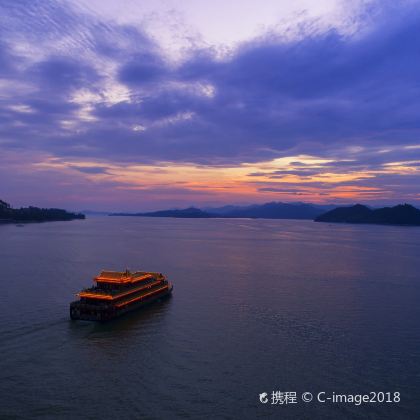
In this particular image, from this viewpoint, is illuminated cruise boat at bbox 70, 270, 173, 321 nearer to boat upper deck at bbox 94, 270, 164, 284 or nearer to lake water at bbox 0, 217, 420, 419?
boat upper deck at bbox 94, 270, 164, 284

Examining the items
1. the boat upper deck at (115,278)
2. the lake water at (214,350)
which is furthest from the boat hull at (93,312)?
the boat upper deck at (115,278)

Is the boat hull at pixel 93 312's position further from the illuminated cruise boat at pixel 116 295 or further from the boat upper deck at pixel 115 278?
the boat upper deck at pixel 115 278

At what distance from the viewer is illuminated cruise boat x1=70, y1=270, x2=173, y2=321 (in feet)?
150

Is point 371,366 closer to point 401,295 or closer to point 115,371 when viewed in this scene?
point 115,371

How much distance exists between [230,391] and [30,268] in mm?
61691

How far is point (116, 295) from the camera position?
161 feet

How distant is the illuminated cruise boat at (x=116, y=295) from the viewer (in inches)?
1805

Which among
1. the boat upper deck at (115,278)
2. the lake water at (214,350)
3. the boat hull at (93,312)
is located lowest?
the lake water at (214,350)

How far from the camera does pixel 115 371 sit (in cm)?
3328

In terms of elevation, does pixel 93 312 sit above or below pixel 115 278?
below

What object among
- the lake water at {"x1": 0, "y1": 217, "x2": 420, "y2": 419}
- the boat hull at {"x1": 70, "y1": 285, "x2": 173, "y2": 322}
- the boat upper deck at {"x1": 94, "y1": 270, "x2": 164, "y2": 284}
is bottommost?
the lake water at {"x1": 0, "y1": 217, "x2": 420, "y2": 419}

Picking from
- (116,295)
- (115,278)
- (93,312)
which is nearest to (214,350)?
(93,312)

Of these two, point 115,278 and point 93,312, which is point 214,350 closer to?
point 93,312

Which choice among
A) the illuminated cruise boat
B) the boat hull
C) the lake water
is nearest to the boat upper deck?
the illuminated cruise boat
